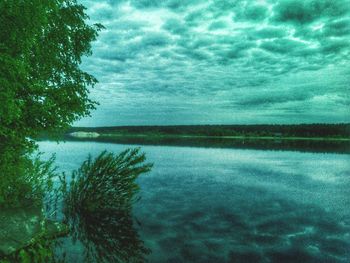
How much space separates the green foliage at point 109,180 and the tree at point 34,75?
115 inches

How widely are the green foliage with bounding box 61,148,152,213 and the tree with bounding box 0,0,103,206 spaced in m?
2.91

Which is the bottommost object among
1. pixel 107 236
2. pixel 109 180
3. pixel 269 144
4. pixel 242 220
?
pixel 242 220

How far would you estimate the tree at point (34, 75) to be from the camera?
9250 mm

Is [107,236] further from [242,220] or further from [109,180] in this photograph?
[242,220]

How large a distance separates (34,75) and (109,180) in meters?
6.39

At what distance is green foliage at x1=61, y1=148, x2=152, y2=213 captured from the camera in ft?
51.7

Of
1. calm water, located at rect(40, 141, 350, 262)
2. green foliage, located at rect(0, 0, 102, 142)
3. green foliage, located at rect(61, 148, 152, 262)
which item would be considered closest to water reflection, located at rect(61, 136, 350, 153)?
calm water, located at rect(40, 141, 350, 262)

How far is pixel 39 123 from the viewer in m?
11.3

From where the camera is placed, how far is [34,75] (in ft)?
39.5

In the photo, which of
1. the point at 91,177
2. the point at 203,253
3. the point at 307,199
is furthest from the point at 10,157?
the point at 307,199

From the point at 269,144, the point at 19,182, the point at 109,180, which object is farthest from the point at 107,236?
the point at 269,144

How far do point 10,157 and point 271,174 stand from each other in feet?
→ 112

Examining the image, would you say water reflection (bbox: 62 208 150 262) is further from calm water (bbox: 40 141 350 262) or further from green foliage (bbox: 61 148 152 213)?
green foliage (bbox: 61 148 152 213)

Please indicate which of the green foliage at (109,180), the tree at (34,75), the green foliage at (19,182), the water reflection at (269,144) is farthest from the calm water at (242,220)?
the water reflection at (269,144)
